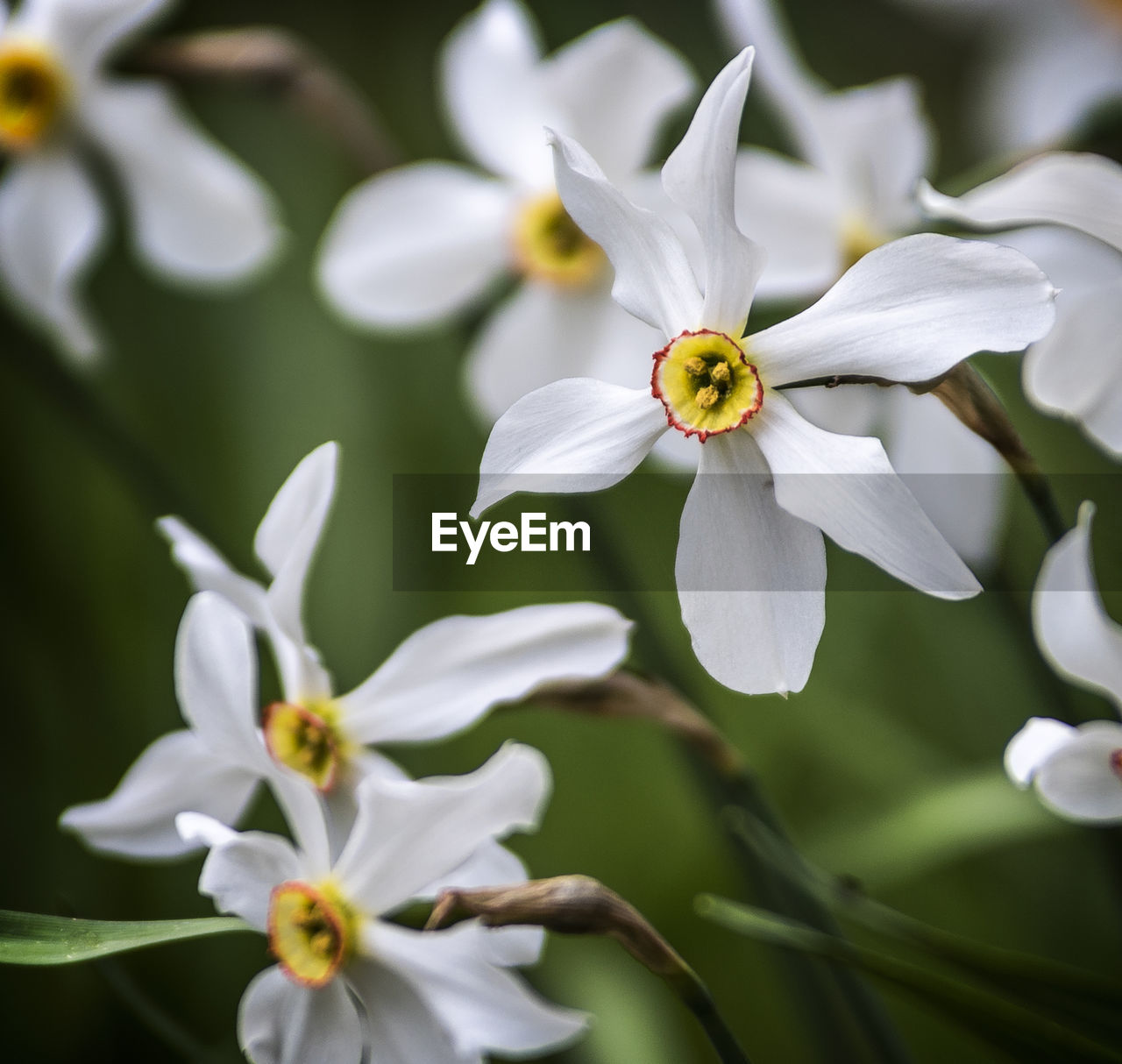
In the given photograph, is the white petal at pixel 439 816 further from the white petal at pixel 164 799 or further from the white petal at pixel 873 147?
the white petal at pixel 873 147

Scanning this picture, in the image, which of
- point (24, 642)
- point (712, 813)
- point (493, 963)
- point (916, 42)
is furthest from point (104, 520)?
point (916, 42)

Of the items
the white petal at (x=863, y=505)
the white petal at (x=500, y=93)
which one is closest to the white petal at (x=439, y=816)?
the white petal at (x=863, y=505)

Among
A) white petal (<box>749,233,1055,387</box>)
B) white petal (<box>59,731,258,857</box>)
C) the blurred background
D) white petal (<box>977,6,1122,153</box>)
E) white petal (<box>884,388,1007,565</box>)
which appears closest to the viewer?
white petal (<box>749,233,1055,387</box>)

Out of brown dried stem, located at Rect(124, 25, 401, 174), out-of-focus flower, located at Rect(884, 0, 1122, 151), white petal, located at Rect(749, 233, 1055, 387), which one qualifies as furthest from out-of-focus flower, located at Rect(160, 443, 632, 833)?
out-of-focus flower, located at Rect(884, 0, 1122, 151)

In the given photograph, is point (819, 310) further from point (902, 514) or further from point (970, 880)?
point (970, 880)

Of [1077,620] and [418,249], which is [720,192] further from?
[418,249]

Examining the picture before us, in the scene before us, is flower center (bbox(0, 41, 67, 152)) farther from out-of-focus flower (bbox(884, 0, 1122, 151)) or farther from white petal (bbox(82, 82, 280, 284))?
out-of-focus flower (bbox(884, 0, 1122, 151))

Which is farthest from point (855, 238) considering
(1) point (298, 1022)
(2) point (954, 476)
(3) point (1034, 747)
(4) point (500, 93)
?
(1) point (298, 1022)

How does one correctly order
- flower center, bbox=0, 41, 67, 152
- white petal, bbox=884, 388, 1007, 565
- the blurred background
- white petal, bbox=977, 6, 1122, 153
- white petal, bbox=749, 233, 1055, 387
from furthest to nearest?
white petal, bbox=977, 6, 1122, 153 → the blurred background → flower center, bbox=0, 41, 67, 152 → white petal, bbox=884, 388, 1007, 565 → white petal, bbox=749, 233, 1055, 387
